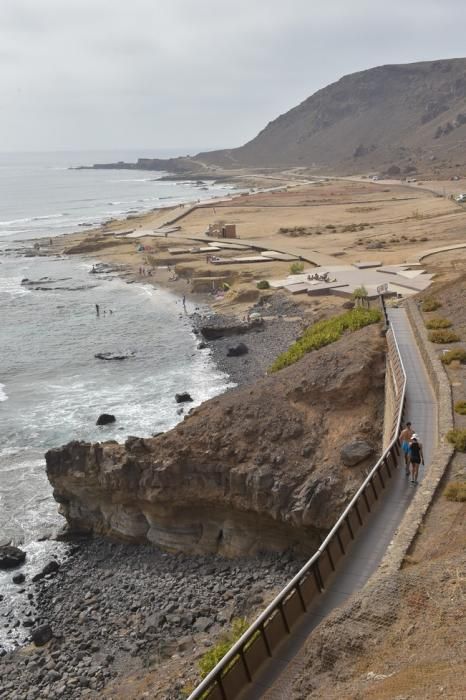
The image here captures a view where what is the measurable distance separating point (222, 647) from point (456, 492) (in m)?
5.57

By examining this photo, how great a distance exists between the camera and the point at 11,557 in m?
21.2

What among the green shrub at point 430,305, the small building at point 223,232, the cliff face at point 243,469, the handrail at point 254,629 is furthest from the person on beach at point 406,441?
the small building at point 223,232

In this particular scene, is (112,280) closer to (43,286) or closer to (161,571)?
(43,286)

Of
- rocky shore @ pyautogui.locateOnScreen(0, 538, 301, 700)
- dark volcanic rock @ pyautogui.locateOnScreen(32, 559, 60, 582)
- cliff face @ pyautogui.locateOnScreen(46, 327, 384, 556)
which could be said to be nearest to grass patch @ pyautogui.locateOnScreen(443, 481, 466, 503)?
cliff face @ pyautogui.locateOnScreen(46, 327, 384, 556)

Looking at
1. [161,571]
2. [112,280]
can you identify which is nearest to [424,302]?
[161,571]

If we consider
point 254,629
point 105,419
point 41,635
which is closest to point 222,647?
point 254,629

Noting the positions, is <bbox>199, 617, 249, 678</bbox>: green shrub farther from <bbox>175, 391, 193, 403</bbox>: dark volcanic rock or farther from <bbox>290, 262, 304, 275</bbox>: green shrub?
<bbox>290, 262, 304, 275</bbox>: green shrub

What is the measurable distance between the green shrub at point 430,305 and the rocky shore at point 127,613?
15703mm

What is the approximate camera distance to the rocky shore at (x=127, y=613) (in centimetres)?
1584

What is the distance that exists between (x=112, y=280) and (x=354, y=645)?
200ft

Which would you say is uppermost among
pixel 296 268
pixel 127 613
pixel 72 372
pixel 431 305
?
pixel 296 268

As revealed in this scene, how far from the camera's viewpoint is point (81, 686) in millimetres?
15609

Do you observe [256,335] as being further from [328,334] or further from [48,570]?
[48,570]

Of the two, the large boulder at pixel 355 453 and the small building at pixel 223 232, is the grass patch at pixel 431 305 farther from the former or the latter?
the small building at pixel 223 232
